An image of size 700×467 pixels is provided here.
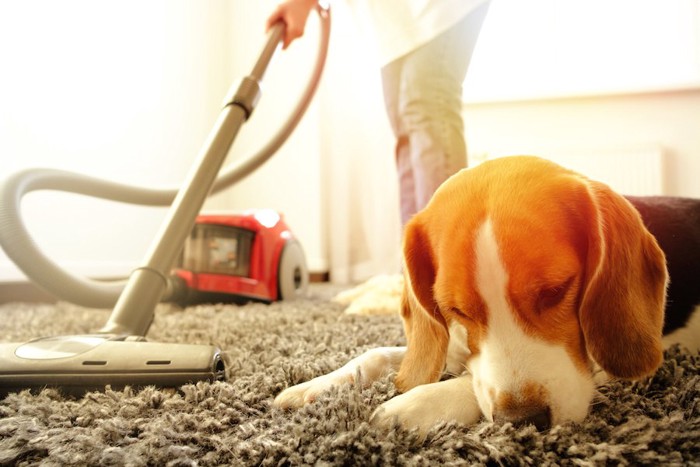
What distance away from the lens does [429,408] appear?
1.03 meters

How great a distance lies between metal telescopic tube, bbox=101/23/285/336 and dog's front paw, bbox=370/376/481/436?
0.82 meters

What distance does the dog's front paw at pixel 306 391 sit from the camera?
3.66 ft

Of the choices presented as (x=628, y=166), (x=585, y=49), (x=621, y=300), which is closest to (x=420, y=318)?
(x=621, y=300)

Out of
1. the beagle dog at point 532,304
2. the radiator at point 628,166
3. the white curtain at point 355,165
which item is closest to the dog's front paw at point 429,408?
the beagle dog at point 532,304

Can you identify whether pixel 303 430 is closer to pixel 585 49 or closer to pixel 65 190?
pixel 65 190

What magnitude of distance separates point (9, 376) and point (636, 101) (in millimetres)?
4289

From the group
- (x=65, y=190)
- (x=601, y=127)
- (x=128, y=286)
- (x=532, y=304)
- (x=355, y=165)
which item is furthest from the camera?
(x=355, y=165)

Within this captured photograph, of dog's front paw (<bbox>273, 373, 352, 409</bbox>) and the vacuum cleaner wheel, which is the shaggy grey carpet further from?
the vacuum cleaner wheel

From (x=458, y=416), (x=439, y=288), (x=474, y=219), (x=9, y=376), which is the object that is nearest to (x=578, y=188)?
(x=474, y=219)

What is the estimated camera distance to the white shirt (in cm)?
216

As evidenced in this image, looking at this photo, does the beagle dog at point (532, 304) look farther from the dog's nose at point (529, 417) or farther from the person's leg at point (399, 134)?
the person's leg at point (399, 134)

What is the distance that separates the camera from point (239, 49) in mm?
5309

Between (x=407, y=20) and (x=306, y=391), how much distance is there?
1.61m

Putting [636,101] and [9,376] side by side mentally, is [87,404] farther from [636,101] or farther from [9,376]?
[636,101]
